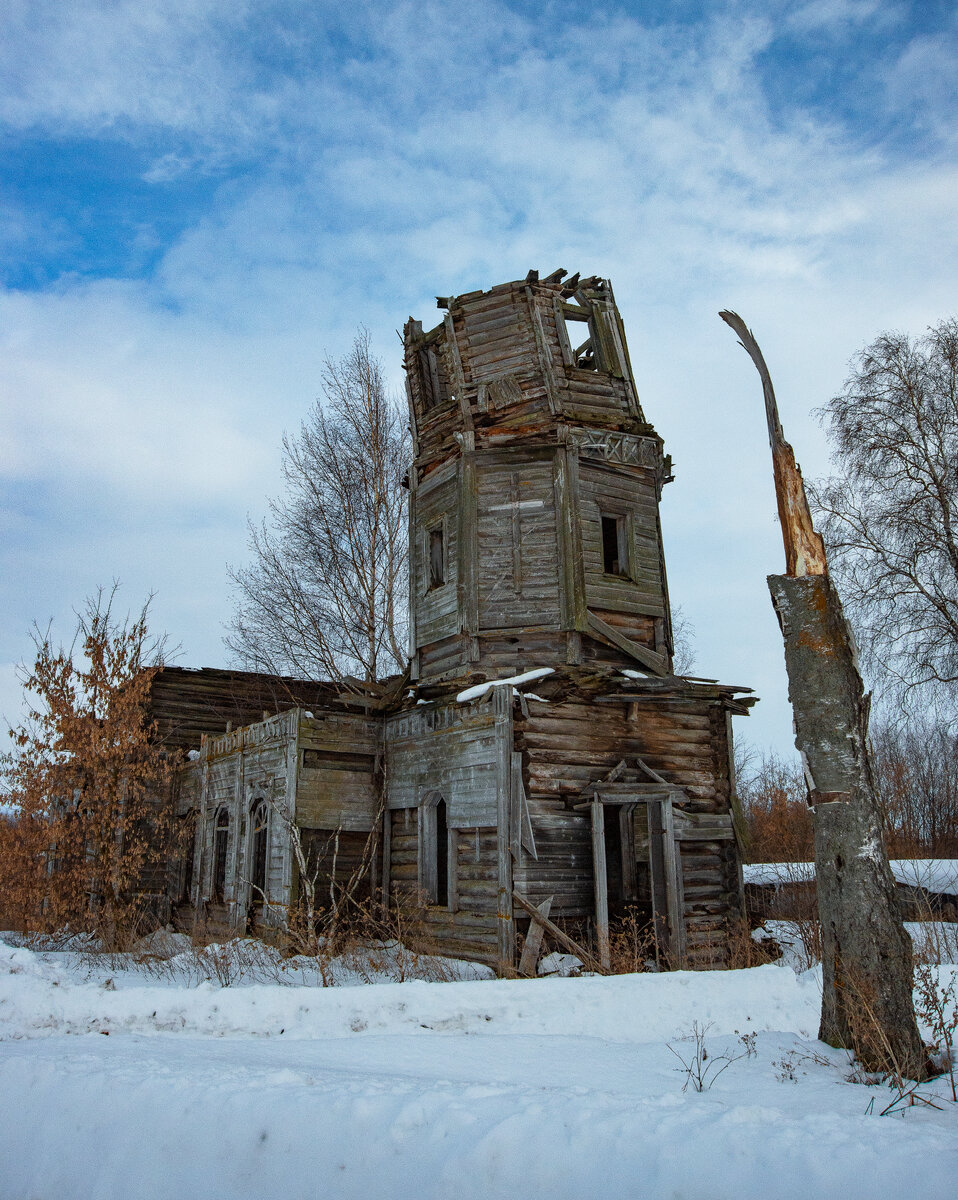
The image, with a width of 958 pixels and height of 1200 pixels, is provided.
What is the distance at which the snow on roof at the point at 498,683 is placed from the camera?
13547 mm

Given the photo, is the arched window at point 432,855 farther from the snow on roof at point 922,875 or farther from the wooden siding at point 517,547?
the snow on roof at point 922,875

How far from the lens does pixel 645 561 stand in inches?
648

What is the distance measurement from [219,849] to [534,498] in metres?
10.7

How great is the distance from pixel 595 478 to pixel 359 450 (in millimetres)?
9156

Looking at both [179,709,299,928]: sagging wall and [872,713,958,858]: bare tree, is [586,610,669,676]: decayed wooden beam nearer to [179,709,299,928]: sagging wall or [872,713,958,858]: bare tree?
[179,709,299,928]: sagging wall

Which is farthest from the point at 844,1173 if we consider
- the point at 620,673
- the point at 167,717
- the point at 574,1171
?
the point at 167,717

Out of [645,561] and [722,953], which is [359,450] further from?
[722,953]

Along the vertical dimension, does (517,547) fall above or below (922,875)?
above

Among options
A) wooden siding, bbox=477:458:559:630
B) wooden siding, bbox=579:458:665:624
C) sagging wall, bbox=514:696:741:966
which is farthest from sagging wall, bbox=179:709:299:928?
wooden siding, bbox=579:458:665:624

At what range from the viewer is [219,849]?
19.4m

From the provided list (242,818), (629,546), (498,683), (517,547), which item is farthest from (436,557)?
(242,818)

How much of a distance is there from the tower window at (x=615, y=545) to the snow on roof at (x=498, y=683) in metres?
2.97

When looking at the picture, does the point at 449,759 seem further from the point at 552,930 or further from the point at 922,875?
the point at 922,875

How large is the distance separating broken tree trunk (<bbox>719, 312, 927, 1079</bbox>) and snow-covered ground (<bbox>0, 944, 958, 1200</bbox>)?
1.29ft
